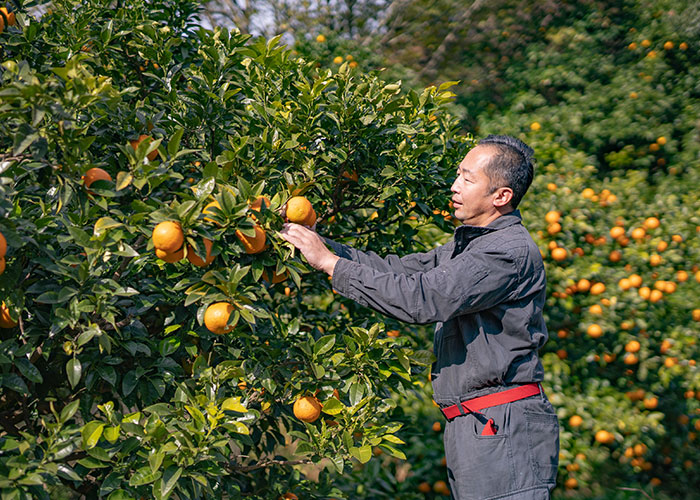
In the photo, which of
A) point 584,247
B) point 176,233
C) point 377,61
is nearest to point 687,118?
point 584,247

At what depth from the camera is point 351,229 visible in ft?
7.37

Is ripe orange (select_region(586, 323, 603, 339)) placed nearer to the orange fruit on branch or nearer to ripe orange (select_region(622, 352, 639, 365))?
ripe orange (select_region(622, 352, 639, 365))

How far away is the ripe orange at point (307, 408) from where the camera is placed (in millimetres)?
1588

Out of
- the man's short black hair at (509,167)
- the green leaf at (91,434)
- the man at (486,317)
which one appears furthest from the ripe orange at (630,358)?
the green leaf at (91,434)

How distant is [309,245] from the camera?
1506 millimetres

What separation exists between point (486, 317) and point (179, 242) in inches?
34.7

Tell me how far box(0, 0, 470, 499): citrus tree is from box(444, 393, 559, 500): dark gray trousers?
21 cm

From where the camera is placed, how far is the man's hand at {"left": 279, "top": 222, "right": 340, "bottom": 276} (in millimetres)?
1494

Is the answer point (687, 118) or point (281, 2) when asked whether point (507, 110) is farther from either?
point (281, 2)

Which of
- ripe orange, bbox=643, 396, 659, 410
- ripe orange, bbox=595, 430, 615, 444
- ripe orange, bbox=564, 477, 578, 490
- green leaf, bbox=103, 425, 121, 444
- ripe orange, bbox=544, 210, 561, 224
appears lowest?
ripe orange, bbox=564, 477, 578, 490

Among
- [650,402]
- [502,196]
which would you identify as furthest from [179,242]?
[650,402]

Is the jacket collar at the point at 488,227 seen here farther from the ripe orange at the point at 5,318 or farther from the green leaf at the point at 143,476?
the ripe orange at the point at 5,318

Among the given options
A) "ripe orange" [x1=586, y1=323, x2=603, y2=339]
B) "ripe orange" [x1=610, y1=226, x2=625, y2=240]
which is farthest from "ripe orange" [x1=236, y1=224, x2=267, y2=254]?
"ripe orange" [x1=610, y1=226, x2=625, y2=240]

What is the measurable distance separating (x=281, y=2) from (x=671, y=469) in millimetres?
6307
